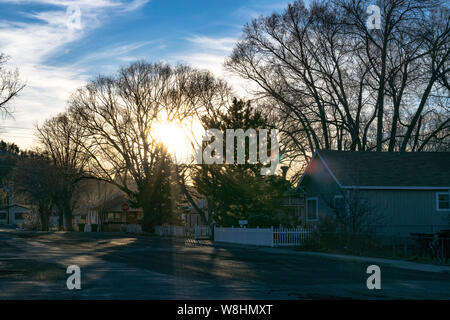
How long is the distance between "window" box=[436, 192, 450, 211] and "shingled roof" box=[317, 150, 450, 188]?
700 mm

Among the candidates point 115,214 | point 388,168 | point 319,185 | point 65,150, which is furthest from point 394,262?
point 115,214

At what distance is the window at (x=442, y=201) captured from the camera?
1442 inches

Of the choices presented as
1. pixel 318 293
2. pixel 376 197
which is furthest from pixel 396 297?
pixel 376 197

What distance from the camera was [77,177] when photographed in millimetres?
74500

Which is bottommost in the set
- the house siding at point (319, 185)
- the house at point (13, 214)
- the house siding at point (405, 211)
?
the house at point (13, 214)

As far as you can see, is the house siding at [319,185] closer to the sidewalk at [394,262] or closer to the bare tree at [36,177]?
the sidewalk at [394,262]

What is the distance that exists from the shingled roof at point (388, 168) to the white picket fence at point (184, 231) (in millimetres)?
15411

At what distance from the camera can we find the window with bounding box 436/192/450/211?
36.6 m

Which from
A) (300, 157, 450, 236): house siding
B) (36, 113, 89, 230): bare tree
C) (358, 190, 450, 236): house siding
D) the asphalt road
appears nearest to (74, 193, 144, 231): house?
(36, 113, 89, 230): bare tree

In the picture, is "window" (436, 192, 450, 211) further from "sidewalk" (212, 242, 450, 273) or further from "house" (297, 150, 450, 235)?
"sidewalk" (212, 242, 450, 273)

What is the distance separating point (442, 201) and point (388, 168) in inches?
152

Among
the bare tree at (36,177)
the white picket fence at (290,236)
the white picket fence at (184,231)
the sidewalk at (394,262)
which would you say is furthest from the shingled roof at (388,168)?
the bare tree at (36,177)

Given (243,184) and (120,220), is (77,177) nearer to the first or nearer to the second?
(120,220)

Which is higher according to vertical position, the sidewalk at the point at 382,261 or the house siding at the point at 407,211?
the house siding at the point at 407,211
